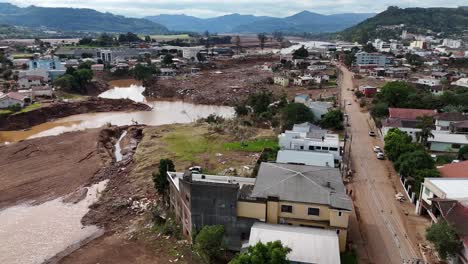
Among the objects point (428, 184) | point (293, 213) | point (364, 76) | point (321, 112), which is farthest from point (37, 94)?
point (364, 76)

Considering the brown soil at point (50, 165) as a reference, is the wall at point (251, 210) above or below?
above

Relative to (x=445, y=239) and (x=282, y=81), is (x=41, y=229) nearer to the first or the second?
(x=445, y=239)

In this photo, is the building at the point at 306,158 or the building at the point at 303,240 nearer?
the building at the point at 303,240

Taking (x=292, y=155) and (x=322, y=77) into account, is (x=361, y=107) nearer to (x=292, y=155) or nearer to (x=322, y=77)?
(x=322, y=77)

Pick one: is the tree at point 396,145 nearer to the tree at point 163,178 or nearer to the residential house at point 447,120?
the residential house at point 447,120

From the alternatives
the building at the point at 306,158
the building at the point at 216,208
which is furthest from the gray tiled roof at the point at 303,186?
the building at the point at 306,158

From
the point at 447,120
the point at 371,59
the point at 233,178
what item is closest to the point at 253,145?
the point at 233,178

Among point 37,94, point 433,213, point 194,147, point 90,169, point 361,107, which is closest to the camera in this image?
point 433,213
